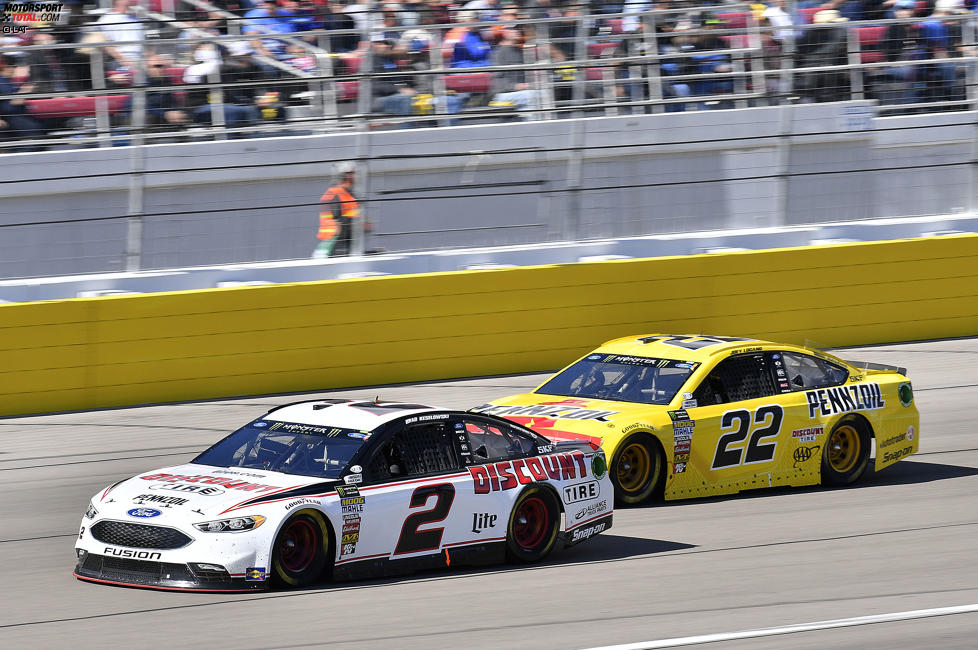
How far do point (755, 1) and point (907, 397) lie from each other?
320 inches

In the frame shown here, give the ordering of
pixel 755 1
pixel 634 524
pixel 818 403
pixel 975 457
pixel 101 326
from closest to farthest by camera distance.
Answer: pixel 634 524 → pixel 818 403 → pixel 975 457 → pixel 101 326 → pixel 755 1

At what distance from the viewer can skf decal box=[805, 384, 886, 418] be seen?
A: 11391 mm

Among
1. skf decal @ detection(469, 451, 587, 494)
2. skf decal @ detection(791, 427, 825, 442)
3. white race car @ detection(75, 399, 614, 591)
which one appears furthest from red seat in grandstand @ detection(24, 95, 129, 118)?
skf decal @ detection(791, 427, 825, 442)

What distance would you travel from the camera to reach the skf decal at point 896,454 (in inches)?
464

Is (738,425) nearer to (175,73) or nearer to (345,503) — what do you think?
(345,503)

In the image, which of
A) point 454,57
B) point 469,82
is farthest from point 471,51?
point 469,82

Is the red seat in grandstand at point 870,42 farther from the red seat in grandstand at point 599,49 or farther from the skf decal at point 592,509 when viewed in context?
the skf decal at point 592,509

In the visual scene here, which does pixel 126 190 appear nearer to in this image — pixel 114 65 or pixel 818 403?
pixel 114 65

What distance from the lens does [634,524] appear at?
9.91 meters

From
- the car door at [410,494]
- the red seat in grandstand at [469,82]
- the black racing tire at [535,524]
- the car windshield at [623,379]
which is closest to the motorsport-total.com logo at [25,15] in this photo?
the red seat in grandstand at [469,82]

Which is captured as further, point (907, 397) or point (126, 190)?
point (126, 190)

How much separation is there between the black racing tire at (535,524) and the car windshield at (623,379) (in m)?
2.10

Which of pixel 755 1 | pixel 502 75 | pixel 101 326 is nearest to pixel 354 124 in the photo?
pixel 502 75

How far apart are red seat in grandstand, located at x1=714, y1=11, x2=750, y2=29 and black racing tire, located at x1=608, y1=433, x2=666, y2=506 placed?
920 cm
